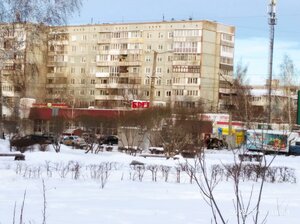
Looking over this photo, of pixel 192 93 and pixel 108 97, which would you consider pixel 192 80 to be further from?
pixel 108 97

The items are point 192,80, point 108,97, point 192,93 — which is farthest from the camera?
point 108,97

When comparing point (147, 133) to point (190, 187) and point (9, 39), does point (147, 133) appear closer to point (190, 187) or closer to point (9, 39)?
point (9, 39)

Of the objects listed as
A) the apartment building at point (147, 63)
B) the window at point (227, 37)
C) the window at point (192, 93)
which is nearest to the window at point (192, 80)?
the apartment building at point (147, 63)

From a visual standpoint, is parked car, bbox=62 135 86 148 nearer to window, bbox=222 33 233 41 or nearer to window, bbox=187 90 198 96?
window, bbox=187 90 198 96

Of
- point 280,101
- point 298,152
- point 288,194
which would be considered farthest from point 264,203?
point 280,101

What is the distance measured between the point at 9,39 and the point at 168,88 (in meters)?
49.5

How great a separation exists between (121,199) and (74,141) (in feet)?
112

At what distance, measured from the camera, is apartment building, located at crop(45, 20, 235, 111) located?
225ft

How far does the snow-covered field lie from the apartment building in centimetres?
5123

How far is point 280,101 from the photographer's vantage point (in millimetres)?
67812

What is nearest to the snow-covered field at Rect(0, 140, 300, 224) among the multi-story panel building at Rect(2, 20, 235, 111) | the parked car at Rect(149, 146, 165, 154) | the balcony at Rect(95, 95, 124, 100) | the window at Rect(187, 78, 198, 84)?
the parked car at Rect(149, 146, 165, 154)

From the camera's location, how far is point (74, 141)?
44656 mm

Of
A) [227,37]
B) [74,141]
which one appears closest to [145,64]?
[227,37]

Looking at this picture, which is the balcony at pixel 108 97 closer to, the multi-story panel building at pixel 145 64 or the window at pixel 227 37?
the multi-story panel building at pixel 145 64
